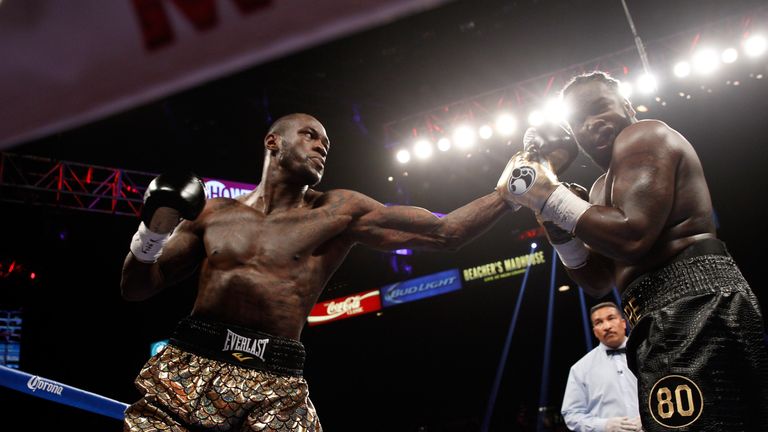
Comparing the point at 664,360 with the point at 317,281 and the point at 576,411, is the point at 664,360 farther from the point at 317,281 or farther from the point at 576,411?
the point at 576,411

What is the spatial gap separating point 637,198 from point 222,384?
59.5 inches

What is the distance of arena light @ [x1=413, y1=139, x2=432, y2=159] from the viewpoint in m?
9.05

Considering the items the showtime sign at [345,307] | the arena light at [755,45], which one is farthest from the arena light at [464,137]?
the showtime sign at [345,307]

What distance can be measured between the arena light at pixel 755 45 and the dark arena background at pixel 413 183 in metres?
0.02

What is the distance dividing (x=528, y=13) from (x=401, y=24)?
2.03 m

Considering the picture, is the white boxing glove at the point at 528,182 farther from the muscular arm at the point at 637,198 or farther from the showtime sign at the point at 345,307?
the showtime sign at the point at 345,307

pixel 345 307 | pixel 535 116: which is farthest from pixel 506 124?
pixel 345 307

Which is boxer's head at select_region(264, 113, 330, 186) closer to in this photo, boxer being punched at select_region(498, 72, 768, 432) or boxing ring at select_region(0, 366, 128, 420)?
boxer being punched at select_region(498, 72, 768, 432)

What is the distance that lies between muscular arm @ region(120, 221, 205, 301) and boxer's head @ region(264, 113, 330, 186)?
20.3 inches

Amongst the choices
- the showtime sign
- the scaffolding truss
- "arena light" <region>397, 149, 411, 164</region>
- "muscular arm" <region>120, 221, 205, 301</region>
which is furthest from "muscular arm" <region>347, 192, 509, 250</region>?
the showtime sign

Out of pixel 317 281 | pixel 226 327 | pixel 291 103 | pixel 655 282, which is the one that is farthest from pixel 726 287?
pixel 291 103

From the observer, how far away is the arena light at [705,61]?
738cm

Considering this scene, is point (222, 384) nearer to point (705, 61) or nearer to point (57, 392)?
point (57, 392)

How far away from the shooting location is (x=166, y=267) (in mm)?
2375
